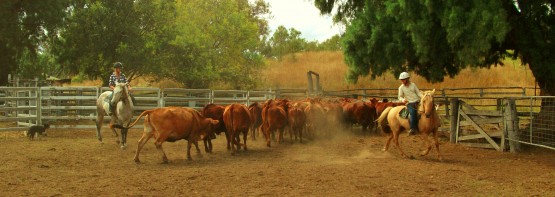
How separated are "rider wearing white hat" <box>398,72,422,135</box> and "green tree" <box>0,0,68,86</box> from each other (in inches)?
756

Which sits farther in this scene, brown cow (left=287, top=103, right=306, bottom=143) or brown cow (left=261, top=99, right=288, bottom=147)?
brown cow (left=287, top=103, right=306, bottom=143)

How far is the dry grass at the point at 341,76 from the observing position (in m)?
34.4

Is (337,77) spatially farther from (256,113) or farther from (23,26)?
(256,113)

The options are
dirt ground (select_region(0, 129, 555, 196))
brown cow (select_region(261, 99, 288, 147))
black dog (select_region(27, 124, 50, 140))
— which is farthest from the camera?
black dog (select_region(27, 124, 50, 140))

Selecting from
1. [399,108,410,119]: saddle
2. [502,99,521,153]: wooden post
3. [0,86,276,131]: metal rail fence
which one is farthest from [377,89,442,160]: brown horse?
[0,86,276,131]: metal rail fence

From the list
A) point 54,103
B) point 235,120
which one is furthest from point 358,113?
point 54,103

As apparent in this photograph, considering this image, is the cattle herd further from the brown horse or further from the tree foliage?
the tree foliage

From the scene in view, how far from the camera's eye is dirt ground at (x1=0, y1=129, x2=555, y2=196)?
25.5 ft

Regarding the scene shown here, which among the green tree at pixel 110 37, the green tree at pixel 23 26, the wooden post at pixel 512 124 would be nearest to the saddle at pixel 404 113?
the wooden post at pixel 512 124

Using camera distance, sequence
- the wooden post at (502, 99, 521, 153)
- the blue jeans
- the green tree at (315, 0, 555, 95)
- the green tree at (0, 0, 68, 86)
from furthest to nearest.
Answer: the green tree at (0, 0, 68, 86), the wooden post at (502, 99, 521, 153), the green tree at (315, 0, 555, 95), the blue jeans

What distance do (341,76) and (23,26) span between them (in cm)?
2006

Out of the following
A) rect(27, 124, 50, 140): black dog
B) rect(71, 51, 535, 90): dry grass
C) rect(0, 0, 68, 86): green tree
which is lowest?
rect(27, 124, 50, 140): black dog

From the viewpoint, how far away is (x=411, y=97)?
11602 millimetres

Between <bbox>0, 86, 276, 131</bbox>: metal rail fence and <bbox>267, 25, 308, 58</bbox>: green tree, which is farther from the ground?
<bbox>267, 25, 308, 58</bbox>: green tree
